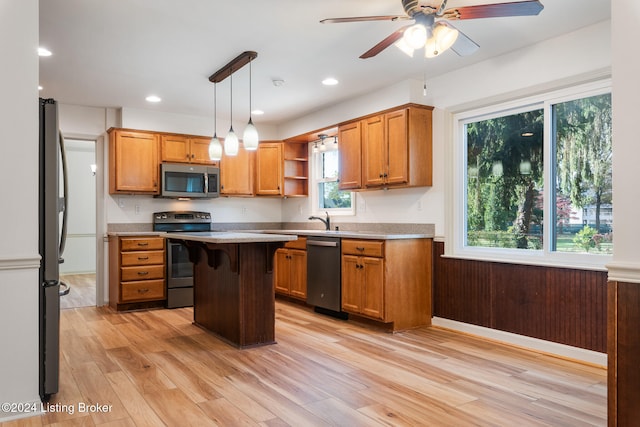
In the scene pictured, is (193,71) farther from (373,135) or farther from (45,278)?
(45,278)

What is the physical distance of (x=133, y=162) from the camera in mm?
5531

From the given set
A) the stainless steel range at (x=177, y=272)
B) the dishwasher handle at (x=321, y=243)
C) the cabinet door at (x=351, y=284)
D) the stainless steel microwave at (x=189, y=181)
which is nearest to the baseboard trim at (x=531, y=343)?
the cabinet door at (x=351, y=284)

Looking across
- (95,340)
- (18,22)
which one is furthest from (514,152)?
(95,340)

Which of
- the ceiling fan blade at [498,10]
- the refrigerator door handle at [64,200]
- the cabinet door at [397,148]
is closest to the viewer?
the ceiling fan blade at [498,10]

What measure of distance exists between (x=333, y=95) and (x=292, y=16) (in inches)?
80.3

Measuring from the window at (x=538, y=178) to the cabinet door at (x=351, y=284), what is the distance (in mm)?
992

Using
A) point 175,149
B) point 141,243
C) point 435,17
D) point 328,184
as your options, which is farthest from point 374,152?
point 141,243

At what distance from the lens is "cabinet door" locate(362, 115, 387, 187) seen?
15.2 feet

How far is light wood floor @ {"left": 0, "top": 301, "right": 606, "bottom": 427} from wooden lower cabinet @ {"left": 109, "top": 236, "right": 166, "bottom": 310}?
1022 mm

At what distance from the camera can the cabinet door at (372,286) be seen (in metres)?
4.17

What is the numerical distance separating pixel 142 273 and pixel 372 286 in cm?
279

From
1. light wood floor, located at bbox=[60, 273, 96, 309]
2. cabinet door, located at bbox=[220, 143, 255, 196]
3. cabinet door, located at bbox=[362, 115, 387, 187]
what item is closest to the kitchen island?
cabinet door, located at bbox=[362, 115, 387, 187]

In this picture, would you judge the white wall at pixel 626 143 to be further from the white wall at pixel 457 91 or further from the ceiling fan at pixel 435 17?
the white wall at pixel 457 91

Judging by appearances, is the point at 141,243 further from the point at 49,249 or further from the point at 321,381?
the point at 321,381
